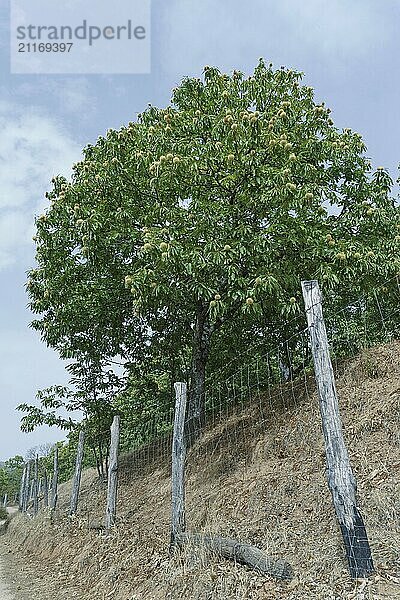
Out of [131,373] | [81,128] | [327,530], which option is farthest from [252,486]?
[81,128]

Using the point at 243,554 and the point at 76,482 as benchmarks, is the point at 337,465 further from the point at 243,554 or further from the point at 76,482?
the point at 76,482

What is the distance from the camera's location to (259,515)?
6.90 m

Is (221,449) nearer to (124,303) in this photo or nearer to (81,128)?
(124,303)

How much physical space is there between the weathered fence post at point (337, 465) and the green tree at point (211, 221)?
319 cm

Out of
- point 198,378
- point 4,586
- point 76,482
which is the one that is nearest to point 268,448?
point 198,378

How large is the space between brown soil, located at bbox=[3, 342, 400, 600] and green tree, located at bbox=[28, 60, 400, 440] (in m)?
1.67

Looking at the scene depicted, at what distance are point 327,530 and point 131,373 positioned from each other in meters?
8.48

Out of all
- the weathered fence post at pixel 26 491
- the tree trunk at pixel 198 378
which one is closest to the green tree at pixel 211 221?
the tree trunk at pixel 198 378

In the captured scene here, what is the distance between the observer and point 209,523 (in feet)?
24.3

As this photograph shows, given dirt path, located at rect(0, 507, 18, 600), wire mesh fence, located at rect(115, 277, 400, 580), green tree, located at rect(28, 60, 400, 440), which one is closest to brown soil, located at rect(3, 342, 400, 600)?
wire mesh fence, located at rect(115, 277, 400, 580)

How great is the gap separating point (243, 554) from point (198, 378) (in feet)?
20.6

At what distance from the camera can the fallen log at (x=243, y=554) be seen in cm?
463

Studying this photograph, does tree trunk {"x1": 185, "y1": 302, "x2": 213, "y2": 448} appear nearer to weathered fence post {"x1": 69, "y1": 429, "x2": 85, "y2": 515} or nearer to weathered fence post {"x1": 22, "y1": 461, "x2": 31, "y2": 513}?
weathered fence post {"x1": 69, "y1": 429, "x2": 85, "y2": 515}

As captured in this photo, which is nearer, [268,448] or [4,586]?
[4,586]
